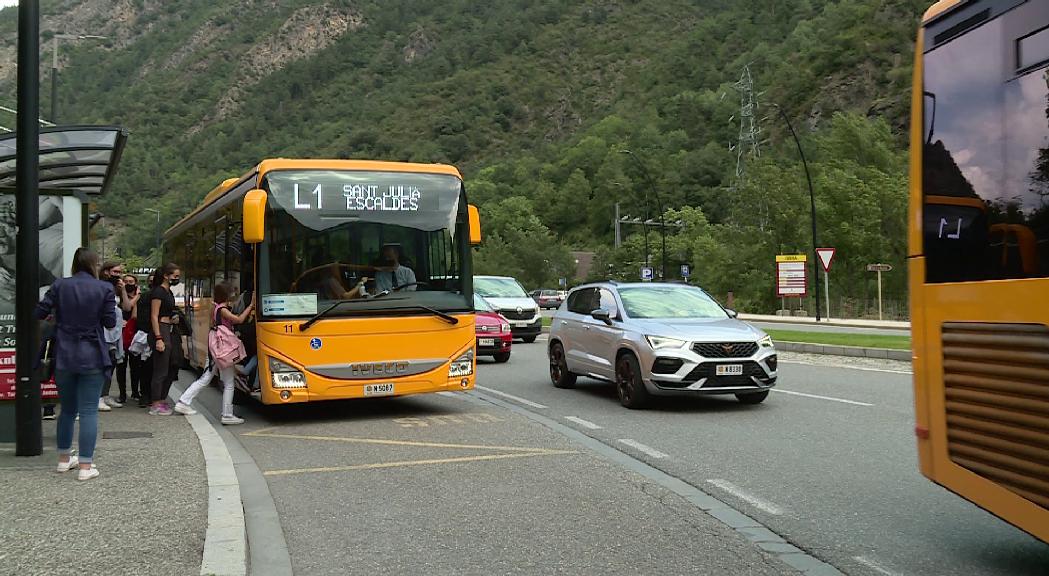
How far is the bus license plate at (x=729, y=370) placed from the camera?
11.6 m

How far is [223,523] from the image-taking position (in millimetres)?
5805

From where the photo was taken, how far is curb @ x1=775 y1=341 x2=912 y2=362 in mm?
20041

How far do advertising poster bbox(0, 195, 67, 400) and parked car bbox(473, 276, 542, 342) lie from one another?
16905mm

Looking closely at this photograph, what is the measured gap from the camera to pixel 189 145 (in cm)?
12550

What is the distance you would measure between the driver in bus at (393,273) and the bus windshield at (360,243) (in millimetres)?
12

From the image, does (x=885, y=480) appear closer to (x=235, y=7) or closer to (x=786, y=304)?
(x=786, y=304)

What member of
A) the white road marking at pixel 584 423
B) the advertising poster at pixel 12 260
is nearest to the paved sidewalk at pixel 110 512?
the advertising poster at pixel 12 260

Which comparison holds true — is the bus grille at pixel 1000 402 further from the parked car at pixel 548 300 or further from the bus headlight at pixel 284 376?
the parked car at pixel 548 300

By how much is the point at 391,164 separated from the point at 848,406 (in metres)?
6.39

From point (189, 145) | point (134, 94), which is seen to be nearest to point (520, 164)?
point (189, 145)

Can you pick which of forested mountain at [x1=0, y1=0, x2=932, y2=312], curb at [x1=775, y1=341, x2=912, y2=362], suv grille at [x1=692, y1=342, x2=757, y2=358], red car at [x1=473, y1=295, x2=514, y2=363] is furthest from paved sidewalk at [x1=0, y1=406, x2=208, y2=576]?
forested mountain at [x1=0, y1=0, x2=932, y2=312]

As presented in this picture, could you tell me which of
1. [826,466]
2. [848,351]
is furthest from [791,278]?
[826,466]

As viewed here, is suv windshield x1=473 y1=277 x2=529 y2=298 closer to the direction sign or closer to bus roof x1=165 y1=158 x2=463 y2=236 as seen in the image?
bus roof x1=165 y1=158 x2=463 y2=236

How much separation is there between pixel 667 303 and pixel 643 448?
4.44m
